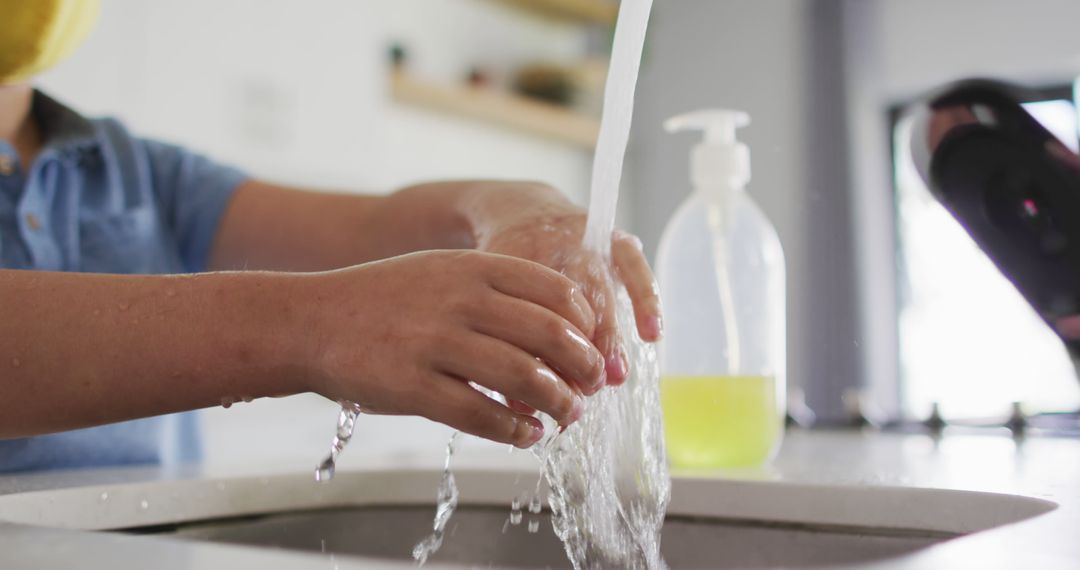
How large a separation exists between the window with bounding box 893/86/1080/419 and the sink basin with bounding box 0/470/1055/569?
7.78 ft

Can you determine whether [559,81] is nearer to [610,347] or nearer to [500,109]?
[500,109]

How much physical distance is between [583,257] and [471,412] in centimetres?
18

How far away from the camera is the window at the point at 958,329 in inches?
113

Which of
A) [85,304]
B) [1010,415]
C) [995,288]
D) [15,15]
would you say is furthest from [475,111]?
[85,304]

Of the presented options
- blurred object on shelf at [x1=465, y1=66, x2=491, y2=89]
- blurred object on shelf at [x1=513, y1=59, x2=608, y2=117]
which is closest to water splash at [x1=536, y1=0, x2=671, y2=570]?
blurred object on shelf at [x1=465, y1=66, x2=491, y2=89]

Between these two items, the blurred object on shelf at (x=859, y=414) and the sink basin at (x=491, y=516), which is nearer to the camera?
the sink basin at (x=491, y=516)

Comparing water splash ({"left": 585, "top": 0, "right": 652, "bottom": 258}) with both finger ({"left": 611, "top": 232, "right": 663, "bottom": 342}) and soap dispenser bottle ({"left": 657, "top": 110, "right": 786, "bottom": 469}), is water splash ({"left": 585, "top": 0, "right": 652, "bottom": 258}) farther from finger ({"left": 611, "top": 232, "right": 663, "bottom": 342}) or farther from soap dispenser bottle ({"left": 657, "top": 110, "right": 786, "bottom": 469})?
soap dispenser bottle ({"left": 657, "top": 110, "right": 786, "bottom": 469})

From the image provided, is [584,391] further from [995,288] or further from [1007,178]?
[995,288]

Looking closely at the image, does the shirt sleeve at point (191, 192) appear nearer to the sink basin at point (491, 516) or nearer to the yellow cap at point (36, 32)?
the yellow cap at point (36, 32)

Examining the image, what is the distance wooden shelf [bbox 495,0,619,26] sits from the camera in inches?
132

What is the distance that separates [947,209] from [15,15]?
640 mm

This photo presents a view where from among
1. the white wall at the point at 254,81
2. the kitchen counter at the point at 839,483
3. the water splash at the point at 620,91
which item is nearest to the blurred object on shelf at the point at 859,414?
the kitchen counter at the point at 839,483

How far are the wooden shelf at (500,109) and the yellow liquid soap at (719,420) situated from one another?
2.16 metres

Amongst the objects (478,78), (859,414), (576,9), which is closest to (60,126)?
(859,414)
